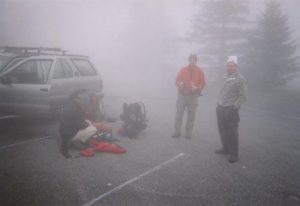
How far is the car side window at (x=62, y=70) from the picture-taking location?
30.5 ft

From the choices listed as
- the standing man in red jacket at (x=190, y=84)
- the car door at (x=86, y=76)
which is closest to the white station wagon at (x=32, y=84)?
the car door at (x=86, y=76)

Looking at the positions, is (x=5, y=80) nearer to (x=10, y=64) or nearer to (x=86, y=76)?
(x=10, y=64)

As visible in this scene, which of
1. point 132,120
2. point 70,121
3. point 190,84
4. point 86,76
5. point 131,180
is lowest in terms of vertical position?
point 131,180

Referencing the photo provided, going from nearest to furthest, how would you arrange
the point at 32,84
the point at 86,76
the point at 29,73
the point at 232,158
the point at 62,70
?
1. the point at 232,158
2. the point at 32,84
3. the point at 29,73
4. the point at 62,70
5. the point at 86,76

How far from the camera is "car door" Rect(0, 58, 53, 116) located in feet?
28.2

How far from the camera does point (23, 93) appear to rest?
28.4ft

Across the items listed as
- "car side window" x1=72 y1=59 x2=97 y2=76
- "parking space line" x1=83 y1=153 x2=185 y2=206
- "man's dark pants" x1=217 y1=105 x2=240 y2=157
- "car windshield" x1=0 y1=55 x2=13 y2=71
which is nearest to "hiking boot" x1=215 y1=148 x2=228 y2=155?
"man's dark pants" x1=217 y1=105 x2=240 y2=157

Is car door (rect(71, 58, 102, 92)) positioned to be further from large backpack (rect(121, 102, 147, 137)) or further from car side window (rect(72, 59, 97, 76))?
large backpack (rect(121, 102, 147, 137))

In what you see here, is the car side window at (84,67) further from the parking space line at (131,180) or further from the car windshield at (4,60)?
the parking space line at (131,180)

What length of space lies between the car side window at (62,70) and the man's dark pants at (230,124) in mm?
4449

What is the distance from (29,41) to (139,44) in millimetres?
13957

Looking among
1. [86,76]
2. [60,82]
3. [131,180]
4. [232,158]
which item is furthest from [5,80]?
[232,158]

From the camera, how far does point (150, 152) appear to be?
7578 mm

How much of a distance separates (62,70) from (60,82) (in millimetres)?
510
